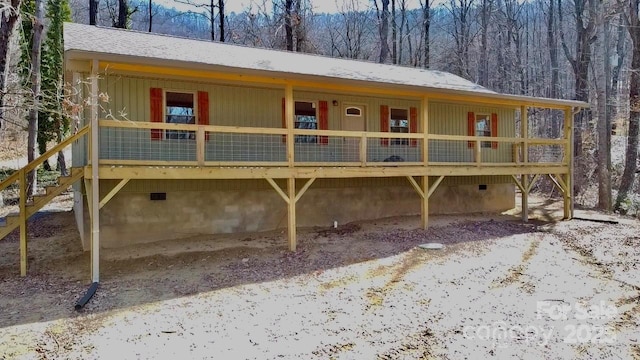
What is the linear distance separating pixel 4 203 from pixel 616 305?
19.1m

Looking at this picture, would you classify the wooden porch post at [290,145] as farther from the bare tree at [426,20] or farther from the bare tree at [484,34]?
the bare tree at [484,34]

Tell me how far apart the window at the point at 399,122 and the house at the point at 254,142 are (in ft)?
0.14

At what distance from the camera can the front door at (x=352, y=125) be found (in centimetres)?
1228

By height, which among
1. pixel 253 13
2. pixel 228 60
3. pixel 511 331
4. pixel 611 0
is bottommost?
pixel 511 331

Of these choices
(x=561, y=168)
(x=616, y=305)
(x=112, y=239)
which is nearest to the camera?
(x=616, y=305)

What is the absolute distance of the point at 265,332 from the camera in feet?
18.7

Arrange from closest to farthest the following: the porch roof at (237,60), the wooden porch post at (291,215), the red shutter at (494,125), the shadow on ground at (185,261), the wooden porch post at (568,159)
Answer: the shadow on ground at (185,261) < the porch roof at (237,60) < the wooden porch post at (291,215) < the wooden porch post at (568,159) < the red shutter at (494,125)

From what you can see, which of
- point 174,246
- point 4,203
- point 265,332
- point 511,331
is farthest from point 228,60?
point 4,203

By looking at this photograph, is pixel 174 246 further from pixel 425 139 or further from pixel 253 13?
pixel 253 13

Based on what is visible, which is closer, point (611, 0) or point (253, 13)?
point (611, 0)

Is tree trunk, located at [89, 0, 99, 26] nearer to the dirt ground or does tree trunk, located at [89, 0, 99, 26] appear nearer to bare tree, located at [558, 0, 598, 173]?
the dirt ground

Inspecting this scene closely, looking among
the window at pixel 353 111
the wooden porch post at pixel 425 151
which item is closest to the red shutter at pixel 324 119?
the window at pixel 353 111

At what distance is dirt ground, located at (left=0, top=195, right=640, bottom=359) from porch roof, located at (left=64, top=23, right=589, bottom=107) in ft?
12.7

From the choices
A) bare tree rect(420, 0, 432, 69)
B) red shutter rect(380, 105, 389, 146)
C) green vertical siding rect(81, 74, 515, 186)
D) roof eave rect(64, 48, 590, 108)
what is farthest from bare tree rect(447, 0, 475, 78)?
red shutter rect(380, 105, 389, 146)
